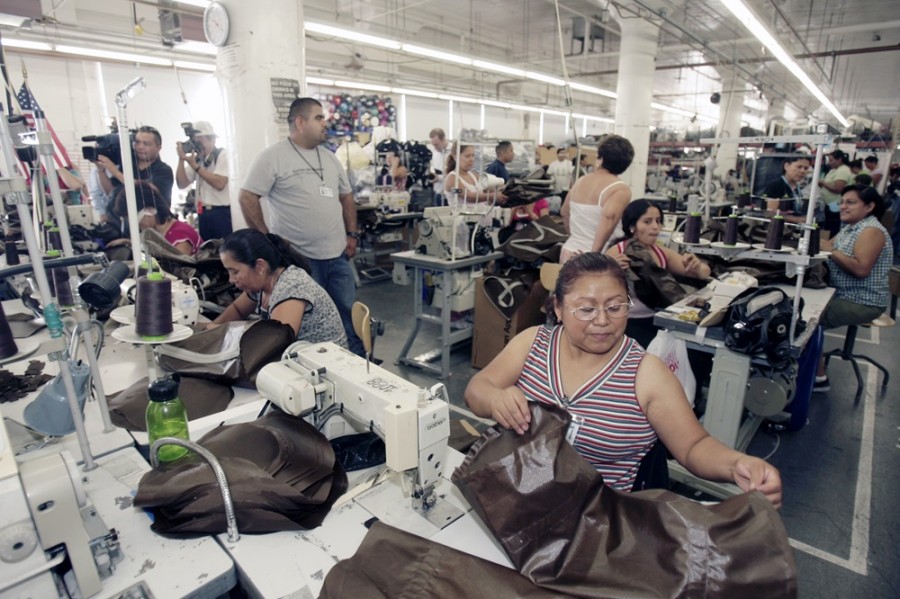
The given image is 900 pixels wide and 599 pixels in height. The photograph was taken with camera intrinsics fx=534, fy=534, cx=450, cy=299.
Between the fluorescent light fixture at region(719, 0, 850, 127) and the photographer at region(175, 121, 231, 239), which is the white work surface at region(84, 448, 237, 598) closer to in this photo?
the photographer at region(175, 121, 231, 239)

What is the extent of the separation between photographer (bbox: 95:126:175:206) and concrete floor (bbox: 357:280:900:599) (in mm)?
1951

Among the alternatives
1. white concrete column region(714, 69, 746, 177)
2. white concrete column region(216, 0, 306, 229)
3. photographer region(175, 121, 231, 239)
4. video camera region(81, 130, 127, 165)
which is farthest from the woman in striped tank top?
white concrete column region(714, 69, 746, 177)

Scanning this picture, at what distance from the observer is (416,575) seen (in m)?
0.93

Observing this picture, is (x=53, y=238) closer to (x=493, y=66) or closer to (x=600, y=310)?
(x=600, y=310)

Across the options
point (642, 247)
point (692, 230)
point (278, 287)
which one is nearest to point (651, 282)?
point (642, 247)

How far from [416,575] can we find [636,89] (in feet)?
28.1

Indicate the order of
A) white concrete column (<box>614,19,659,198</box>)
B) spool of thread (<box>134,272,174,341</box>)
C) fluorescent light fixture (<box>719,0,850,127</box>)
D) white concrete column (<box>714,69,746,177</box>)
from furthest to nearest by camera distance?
white concrete column (<box>714,69,746,177</box>) → white concrete column (<box>614,19,659,198</box>) → fluorescent light fixture (<box>719,0,850,127</box>) → spool of thread (<box>134,272,174,341</box>)

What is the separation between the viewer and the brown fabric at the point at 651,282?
9.25ft

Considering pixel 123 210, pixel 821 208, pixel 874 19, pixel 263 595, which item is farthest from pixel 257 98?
pixel 874 19

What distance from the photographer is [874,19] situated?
906cm

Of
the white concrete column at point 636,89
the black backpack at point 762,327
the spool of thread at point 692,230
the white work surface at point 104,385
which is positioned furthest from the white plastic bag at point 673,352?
the white concrete column at point 636,89

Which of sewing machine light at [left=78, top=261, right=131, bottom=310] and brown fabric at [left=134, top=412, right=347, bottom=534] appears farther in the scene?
sewing machine light at [left=78, top=261, right=131, bottom=310]

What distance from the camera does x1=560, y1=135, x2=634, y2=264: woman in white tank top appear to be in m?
3.13

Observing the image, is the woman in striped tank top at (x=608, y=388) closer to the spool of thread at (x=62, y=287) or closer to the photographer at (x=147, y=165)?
the spool of thread at (x=62, y=287)
